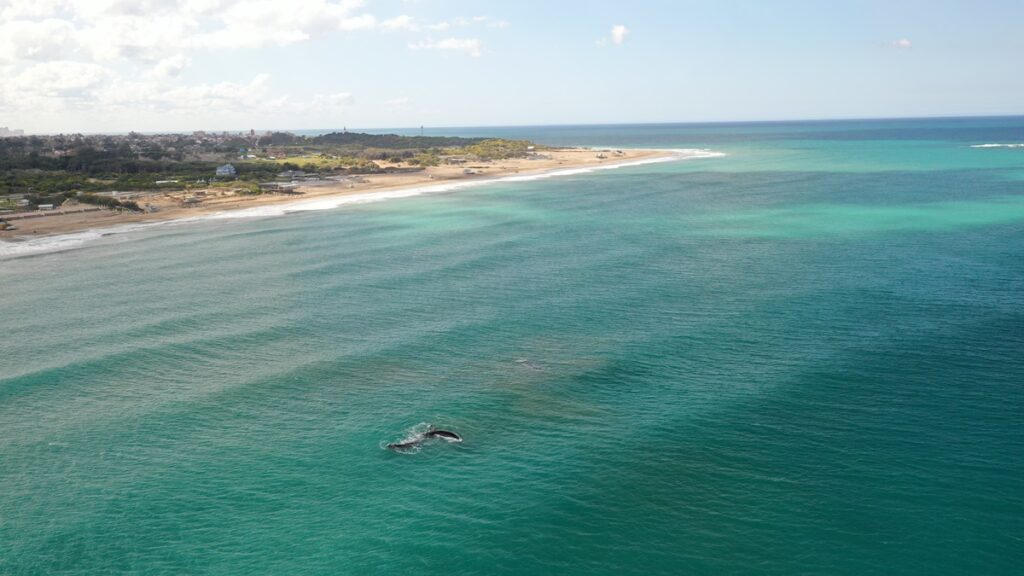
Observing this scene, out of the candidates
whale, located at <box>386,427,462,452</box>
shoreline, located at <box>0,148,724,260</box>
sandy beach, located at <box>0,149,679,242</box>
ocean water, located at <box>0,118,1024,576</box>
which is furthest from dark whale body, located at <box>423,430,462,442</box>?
sandy beach, located at <box>0,149,679,242</box>

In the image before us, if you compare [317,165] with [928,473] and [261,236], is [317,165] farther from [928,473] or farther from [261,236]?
[928,473]

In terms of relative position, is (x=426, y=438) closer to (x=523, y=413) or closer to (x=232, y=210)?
(x=523, y=413)

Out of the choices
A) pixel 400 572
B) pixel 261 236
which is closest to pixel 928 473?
pixel 400 572

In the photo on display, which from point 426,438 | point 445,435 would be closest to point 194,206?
point 426,438

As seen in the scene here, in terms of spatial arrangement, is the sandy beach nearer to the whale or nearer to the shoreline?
the shoreline

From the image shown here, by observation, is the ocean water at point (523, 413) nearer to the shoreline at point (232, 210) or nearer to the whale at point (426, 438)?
the whale at point (426, 438)

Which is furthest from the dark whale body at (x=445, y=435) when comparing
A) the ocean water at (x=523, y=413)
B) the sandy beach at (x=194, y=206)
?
the sandy beach at (x=194, y=206)
